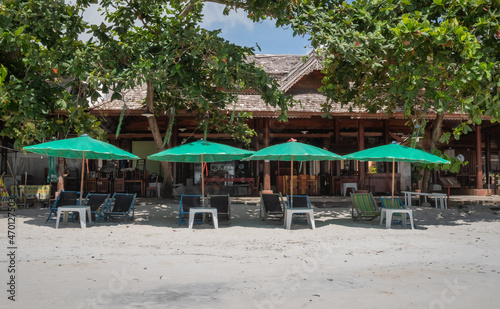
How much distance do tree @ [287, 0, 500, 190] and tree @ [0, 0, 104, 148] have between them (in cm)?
483

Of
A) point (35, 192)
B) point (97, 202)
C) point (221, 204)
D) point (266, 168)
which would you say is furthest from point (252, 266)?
point (35, 192)

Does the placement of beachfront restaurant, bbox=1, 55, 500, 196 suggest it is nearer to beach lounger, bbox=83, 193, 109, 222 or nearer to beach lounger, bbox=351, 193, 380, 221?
beach lounger, bbox=351, 193, 380, 221

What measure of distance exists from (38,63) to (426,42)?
8.00 meters

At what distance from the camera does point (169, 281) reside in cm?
422

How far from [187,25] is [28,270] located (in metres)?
6.77

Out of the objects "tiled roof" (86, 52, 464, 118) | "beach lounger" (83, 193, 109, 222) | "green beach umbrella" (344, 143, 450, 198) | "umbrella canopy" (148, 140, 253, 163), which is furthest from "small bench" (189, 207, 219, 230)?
Answer: "tiled roof" (86, 52, 464, 118)

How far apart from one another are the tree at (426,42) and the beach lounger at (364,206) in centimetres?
239

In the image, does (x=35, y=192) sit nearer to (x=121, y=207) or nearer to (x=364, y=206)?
(x=121, y=207)

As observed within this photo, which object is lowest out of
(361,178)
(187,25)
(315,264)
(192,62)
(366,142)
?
(315,264)

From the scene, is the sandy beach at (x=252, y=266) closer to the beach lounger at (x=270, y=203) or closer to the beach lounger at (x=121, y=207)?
the beach lounger at (x=121, y=207)

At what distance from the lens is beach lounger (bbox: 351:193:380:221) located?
9.07 metres

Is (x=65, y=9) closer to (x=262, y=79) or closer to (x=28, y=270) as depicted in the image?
(x=262, y=79)

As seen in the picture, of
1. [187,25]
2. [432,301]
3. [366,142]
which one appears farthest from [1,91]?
[366,142]

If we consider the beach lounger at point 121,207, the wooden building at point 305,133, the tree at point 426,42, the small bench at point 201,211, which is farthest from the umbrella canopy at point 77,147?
the tree at point 426,42
